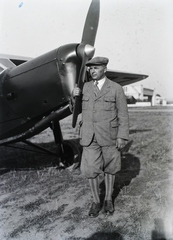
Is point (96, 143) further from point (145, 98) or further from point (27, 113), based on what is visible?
point (145, 98)

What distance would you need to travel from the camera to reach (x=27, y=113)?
166 inches

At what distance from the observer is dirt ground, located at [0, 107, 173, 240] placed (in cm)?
263

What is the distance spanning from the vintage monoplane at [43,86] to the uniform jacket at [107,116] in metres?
0.27

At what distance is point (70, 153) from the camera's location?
580 centimetres

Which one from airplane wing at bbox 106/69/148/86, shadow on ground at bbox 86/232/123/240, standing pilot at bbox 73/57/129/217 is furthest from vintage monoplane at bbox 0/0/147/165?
airplane wing at bbox 106/69/148/86

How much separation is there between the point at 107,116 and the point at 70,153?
9.50 feet

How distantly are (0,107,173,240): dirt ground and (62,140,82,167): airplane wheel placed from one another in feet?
0.91

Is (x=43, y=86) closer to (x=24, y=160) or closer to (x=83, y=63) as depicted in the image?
(x=83, y=63)

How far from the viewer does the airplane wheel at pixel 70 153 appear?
5.66m

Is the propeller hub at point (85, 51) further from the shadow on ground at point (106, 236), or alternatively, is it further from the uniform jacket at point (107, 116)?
the shadow on ground at point (106, 236)

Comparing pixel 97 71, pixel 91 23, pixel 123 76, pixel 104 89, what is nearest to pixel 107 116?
pixel 104 89

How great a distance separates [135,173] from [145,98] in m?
59.3

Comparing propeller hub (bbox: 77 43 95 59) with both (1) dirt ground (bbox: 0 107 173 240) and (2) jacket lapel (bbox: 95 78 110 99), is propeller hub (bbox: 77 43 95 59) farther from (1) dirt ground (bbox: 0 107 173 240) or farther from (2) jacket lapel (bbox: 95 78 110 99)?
(1) dirt ground (bbox: 0 107 173 240)

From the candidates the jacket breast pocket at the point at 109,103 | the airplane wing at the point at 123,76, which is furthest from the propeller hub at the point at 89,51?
the airplane wing at the point at 123,76
